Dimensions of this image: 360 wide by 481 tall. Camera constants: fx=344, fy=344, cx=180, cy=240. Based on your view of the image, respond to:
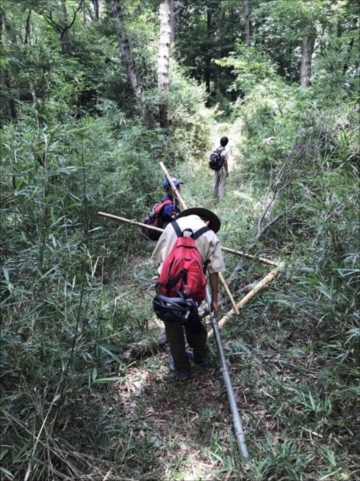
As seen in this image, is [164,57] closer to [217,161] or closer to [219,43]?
[217,161]

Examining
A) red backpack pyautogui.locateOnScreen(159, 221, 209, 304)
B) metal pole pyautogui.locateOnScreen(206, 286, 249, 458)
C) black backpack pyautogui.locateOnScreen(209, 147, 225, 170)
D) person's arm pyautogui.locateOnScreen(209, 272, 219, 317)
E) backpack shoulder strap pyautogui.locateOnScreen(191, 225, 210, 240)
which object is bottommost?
metal pole pyautogui.locateOnScreen(206, 286, 249, 458)

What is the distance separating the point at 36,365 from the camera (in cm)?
228

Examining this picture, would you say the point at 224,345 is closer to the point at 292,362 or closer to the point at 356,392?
the point at 292,362

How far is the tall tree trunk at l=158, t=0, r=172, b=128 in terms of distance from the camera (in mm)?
9602

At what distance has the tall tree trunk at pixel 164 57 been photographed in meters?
9.60

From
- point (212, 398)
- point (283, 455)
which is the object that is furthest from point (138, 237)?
point (283, 455)

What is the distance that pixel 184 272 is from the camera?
9.44 feet

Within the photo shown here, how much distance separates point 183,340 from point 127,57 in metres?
9.06

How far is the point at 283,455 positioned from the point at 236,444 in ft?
1.21

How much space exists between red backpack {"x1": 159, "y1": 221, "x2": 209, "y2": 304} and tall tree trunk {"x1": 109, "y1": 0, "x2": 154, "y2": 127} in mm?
8376

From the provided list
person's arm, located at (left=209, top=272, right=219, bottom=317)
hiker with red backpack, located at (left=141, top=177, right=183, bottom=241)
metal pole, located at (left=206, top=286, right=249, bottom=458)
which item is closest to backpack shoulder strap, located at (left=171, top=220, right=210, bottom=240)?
person's arm, located at (left=209, top=272, right=219, bottom=317)

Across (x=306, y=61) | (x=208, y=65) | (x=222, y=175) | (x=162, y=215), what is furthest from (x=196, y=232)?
(x=208, y=65)

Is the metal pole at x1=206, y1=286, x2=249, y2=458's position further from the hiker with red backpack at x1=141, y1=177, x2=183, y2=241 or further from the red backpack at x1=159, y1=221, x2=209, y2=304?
the hiker with red backpack at x1=141, y1=177, x2=183, y2=241

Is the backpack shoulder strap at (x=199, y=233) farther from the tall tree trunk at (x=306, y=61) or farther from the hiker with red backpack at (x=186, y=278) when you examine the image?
the tall tree trunk at (x=306, y=61)
